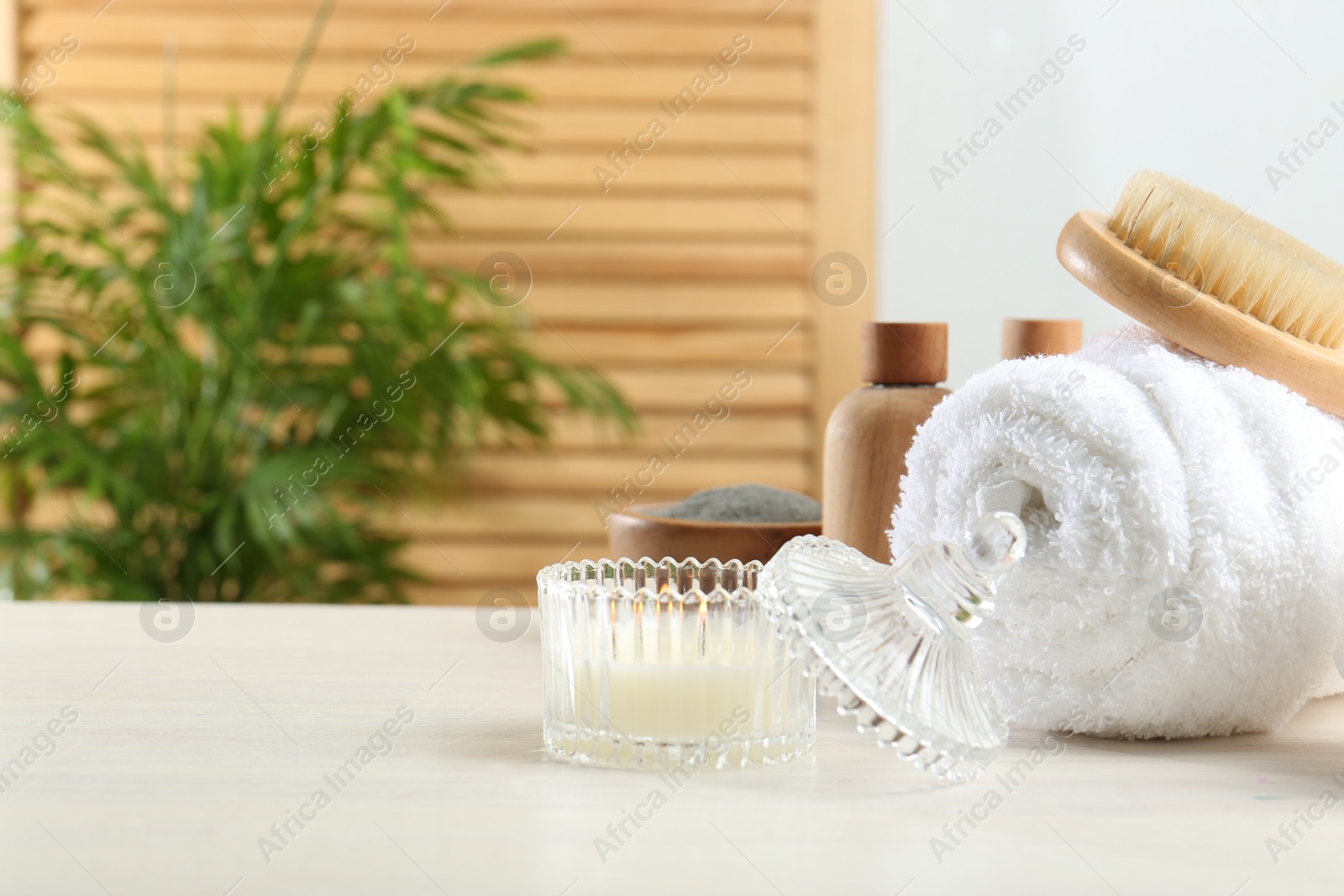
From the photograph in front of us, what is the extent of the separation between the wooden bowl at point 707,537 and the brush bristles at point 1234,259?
21 centimetres

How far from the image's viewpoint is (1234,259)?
1.51 feet

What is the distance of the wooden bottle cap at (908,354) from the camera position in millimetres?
549

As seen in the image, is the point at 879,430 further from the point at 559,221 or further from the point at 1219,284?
the point at 559,221

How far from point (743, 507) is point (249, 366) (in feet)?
3.28

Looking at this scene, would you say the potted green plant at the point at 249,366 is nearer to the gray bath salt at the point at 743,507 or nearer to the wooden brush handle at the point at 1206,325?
the gray bath salt at the point at 743,507

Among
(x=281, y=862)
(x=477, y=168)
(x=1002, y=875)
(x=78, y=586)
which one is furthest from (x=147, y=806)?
(x=477, y=168)

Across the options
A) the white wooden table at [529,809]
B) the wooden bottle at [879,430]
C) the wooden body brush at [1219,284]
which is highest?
the wooden body brush at [1219,284]

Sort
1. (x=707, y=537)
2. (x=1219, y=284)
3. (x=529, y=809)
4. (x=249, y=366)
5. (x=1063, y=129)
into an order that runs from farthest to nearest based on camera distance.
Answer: (x=249, y=366) < (x=1063, y=129) < (x=707, y=537) < (x=1219, y=284) < (x=529, y=809)

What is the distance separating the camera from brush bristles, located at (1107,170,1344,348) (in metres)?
0.46

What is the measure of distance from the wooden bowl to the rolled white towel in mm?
118

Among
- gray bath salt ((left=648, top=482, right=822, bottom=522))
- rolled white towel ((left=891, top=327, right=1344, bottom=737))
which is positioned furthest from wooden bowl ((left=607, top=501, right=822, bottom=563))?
rolled white towel ((left=891, top=327, right=1344, bottom=737))

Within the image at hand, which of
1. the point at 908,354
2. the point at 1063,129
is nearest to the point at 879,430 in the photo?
the point at 908,354

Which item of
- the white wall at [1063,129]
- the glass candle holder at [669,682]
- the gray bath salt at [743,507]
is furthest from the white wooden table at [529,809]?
the white wall at [1063,129]

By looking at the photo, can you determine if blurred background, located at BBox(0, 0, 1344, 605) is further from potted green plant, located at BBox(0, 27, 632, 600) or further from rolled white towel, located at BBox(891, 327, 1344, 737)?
rolled white towel, located at BBox(891, 327, 1344, 737)
